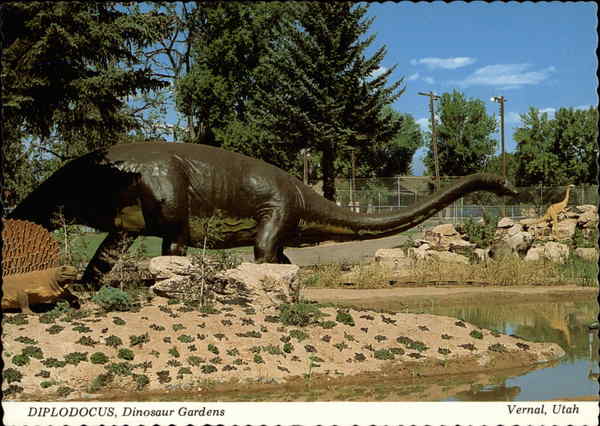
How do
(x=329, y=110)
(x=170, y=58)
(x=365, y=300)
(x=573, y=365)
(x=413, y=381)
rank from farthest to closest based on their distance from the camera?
(x=170, y=58) → (x=329, y=110) → (x=365, y=300) → (x=573, y=365) → (x=413, y=381)

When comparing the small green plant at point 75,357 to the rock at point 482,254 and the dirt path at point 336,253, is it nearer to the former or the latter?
the dirt path at point 336,253

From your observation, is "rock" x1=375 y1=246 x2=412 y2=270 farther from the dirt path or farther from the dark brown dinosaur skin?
the dark brown dinosaur skin

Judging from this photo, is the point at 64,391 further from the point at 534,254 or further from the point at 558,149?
the point at 558,149

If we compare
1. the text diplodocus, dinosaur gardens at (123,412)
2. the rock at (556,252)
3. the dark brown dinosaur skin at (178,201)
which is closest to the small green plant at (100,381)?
the text diplodocus, dinosaur gardens at (123,412)

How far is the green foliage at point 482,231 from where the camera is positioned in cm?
2225

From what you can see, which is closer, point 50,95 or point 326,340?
point 326,340

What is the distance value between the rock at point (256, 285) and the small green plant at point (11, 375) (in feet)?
11.0

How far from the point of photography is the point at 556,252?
19.3 metres

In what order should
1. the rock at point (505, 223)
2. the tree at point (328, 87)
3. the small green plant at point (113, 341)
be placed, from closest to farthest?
1. the small green plant at point (113, 341)
2. the rock at point (505, 223)
3. the tree at point (328, 87)

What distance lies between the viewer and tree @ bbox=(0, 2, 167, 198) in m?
9.76

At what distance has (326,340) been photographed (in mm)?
8555

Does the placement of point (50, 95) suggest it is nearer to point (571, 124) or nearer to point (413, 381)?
point (413, 381)

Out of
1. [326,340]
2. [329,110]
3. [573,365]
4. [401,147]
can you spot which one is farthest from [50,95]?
Result: [401,147]

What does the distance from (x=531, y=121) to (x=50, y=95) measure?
46572mm
